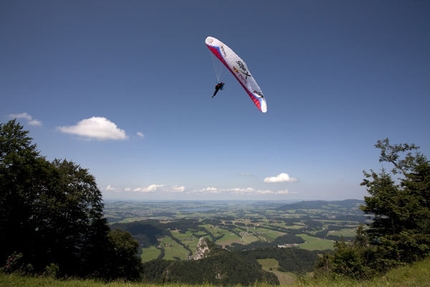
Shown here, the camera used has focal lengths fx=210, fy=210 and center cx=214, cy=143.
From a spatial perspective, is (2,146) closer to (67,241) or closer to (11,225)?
(11,225)

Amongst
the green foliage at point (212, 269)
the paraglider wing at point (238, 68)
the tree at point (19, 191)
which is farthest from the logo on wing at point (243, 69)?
the green foliage at point (212, 269)

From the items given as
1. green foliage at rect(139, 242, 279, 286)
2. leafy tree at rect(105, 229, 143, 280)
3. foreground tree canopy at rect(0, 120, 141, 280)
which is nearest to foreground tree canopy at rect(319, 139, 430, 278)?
foreground tree canopy at rect(0, 120, 141, 280)

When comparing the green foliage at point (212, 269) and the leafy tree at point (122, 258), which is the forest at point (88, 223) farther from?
the green foliage at point (212, 269)

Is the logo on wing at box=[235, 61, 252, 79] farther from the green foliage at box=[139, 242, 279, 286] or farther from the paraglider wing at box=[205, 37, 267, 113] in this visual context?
the green foliage at box=[139, 242, 279, 286]

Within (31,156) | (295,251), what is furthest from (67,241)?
(295,251)

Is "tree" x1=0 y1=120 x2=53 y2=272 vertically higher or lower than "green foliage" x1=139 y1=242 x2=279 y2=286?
higher

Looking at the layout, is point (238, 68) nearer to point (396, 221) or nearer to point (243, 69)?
point (243, 69)
